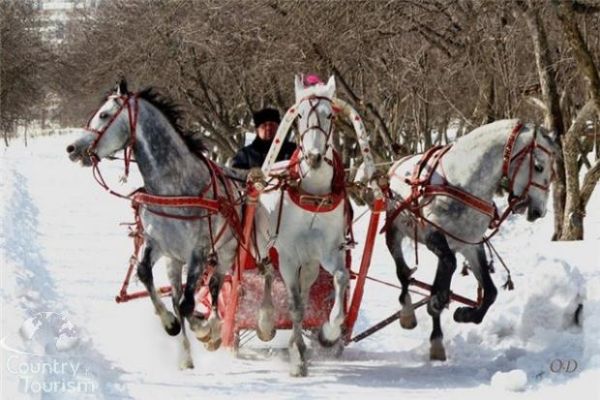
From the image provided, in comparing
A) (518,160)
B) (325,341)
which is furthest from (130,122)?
(518,160)

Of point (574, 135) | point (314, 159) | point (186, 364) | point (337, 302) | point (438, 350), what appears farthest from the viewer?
point (574, 135)

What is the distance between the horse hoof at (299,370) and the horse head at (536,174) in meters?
2.08

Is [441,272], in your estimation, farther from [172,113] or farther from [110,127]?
[110,127]

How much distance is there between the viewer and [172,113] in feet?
25.2

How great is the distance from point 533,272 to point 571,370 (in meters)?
1.52

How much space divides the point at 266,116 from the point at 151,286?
9.21 ft

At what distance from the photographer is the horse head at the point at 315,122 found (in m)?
6.91

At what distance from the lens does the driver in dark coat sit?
9555 mm

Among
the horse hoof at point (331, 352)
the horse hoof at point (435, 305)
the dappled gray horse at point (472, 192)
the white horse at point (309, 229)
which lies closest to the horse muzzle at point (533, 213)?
the dappled gray horse at point (472, 192)

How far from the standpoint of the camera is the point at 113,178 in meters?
38.5

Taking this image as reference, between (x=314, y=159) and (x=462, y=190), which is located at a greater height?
(x=314, y=159)

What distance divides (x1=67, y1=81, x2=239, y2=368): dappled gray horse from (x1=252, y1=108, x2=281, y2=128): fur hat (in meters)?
2.16

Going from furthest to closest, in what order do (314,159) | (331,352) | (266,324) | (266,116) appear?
(266,116) → (331,352) → (266,324) → (314,159)

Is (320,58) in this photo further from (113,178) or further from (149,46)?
(113,178)
